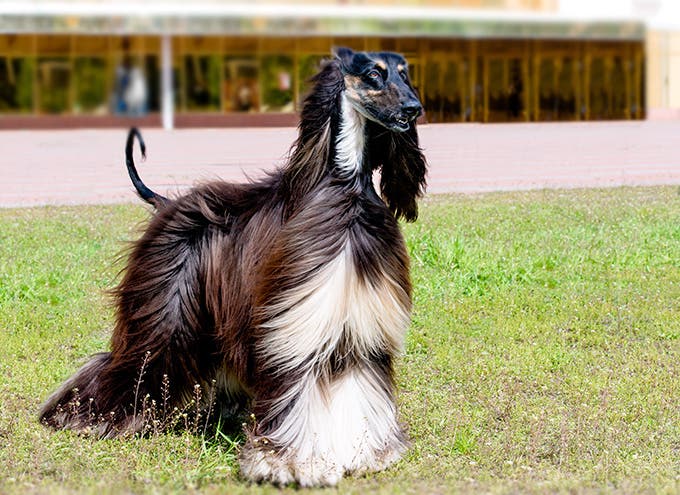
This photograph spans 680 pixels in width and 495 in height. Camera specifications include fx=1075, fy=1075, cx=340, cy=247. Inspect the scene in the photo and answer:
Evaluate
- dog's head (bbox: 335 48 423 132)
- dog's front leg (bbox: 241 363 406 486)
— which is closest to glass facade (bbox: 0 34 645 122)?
dog's head (bbox: 335 48 423 132)

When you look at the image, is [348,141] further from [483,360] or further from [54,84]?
[483,360]

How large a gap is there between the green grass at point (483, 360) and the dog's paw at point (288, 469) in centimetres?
9

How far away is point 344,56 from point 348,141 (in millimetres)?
331

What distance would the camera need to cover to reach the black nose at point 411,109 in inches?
148

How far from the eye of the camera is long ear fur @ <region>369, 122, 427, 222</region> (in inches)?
157

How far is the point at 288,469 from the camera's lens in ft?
12.8

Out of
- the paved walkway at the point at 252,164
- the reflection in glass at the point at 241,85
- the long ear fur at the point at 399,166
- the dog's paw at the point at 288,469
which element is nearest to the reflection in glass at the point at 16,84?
the reflection in glass at the point at 241,85

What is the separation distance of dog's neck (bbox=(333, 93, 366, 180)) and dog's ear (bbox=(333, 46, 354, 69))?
117mm

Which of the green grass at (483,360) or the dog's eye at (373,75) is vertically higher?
the dog's eye at (373,75)

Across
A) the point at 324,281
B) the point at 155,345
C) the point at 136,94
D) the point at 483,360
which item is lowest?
the point at 483,360

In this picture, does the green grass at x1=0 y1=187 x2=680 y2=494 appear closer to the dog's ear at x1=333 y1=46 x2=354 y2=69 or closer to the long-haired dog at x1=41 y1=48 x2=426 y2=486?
the long-haired dog at x1=41 y1=48 x2=426 y2=486

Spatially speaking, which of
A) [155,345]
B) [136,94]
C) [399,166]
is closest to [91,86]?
[136,94]

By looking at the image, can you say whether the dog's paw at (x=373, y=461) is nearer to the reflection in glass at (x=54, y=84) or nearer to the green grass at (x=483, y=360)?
the green grass at (x=483, y=360)

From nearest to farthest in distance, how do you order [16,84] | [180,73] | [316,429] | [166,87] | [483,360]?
[166,87]
[180,73]
[16,84]
[316,429]
[483,360]
